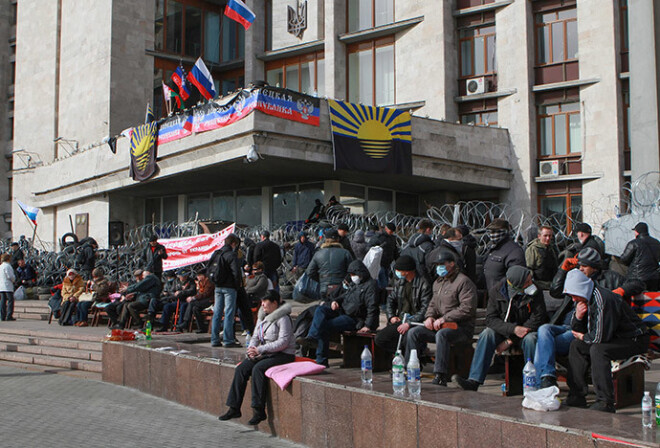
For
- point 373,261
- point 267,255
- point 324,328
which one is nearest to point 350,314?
point 324,328

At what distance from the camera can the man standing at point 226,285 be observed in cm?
1169

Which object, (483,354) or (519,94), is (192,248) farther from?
(519,94)

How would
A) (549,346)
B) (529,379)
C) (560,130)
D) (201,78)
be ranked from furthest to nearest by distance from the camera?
(560,130) → (201,78) → (549,346) → (529,379)

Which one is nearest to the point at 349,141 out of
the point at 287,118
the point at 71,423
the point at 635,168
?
the point at 287,118

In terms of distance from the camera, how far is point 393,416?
21.1 feet

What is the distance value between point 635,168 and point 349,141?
336 inches

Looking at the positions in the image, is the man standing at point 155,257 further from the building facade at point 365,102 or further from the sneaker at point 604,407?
the sneaker at point 604,407

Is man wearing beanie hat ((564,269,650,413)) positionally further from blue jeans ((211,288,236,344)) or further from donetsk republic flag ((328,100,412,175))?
donetsk republic flag ((328,100,412,175))

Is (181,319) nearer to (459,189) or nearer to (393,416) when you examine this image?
(393,416)

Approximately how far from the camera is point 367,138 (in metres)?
22.7

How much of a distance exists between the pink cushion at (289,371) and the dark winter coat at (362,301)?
1.64 m

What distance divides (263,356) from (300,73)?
2698cm

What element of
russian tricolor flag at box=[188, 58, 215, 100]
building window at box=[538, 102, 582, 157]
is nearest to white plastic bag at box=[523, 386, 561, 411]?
russian tricolor flag at box=[188, 58, 215, 100]

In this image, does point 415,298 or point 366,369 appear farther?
point 415,298
